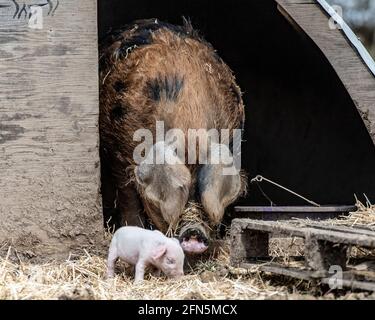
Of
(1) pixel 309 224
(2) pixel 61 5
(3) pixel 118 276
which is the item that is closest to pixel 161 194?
(3) pixel 118 276

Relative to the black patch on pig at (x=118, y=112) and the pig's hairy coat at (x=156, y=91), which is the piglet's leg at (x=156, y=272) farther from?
the black patch on pig at (x=118, y=112)

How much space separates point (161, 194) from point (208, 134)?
1.79ft

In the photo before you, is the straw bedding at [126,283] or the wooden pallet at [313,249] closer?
the wooden pallet at [313,249]

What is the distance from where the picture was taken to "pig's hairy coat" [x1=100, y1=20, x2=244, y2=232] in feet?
19.4

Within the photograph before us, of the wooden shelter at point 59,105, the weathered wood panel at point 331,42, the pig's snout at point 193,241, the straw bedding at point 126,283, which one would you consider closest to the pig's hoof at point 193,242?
the pig's snout at point 193,241

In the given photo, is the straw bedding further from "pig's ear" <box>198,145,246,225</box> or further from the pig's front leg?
"pig's ear" <box>198,145,246,225</box>

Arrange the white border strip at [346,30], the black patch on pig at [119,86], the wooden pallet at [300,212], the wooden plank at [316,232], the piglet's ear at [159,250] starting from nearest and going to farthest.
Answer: the wooden plank at [316,232], the piglet's ear at [159,250], the white border strip at [346,30], the wooden pallet at [300,212], the black patch on pig at [119,86]

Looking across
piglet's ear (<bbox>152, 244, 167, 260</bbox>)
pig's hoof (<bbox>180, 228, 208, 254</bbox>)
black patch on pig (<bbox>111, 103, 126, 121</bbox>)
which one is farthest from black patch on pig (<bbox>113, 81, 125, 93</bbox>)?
piglet's ear (<bbox>152, 244, 167, 260</bbox>)

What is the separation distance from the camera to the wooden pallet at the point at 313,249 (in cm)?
448

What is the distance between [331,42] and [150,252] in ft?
5.62

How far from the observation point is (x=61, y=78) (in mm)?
5445
